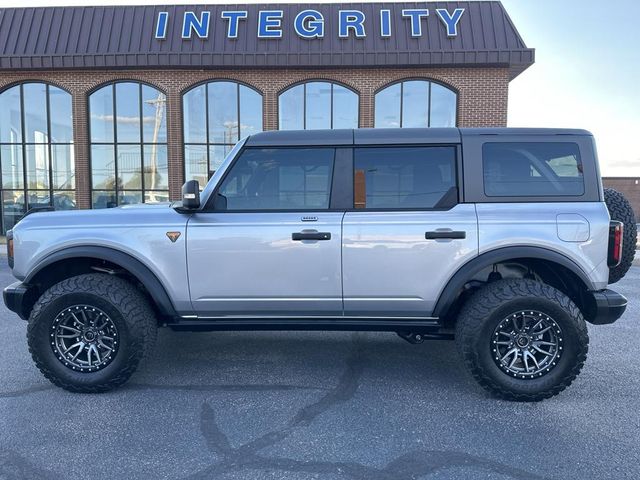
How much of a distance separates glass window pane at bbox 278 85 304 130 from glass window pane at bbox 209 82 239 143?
1642mm

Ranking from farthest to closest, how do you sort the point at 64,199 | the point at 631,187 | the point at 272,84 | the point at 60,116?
1. the point at 631,187
2. the point at 64,199
3. the point at 60,116
4. the point at 272,84

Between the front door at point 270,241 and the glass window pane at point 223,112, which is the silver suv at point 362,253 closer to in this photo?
the front door at point 270,241

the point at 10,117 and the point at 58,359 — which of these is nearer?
the point at 58,359

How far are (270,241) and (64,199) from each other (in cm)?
1588

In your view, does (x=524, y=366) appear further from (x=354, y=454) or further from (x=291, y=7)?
(x=291, y=7)

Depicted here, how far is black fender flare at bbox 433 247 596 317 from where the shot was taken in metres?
3.32

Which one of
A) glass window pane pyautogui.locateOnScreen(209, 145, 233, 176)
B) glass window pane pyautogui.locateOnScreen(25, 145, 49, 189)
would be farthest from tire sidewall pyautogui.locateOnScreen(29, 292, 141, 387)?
glass window pane pyautogui.locateOnScreen(25, 145, 49, 189)

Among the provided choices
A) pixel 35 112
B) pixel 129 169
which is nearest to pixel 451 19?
pixel 129 169

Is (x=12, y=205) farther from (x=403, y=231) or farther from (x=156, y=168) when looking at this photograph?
(x=403, y=231)

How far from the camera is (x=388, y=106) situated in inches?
614

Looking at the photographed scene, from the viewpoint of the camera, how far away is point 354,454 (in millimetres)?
2711

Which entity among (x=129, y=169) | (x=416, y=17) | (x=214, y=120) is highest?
(x=416, y=17)

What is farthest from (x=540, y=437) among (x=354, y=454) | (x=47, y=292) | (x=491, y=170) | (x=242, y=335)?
(x=47, y=292)

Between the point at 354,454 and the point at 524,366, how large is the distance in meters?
1.52
